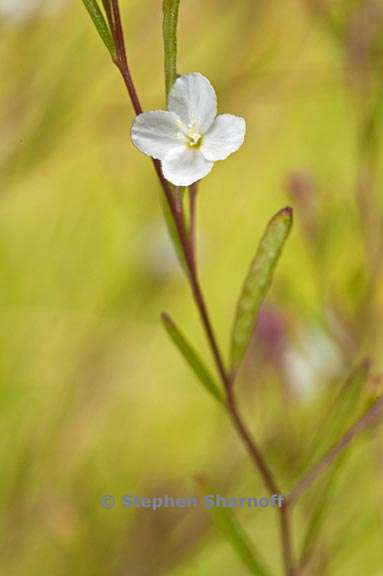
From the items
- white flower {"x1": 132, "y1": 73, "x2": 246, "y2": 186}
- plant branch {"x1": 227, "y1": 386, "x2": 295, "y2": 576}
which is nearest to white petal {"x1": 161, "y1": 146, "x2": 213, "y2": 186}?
white flower {"x1": 132, "y1": 73, "x2": 246, "y2": 186}

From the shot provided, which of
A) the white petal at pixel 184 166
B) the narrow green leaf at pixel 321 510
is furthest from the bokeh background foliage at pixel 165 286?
the white petal at pixel 184 166

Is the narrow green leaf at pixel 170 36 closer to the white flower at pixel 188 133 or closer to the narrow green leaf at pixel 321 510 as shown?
the white flower at pixel 188 133

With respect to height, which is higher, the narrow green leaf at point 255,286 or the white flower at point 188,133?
the white flower at point 188,133

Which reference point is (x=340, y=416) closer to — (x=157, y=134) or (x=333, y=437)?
(x=333, y=437)

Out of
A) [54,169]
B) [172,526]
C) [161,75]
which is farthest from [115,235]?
[172,526]

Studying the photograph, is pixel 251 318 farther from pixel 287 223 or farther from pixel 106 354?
pixel 106 354

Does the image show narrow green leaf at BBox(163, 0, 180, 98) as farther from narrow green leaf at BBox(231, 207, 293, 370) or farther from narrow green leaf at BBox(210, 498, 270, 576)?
narrow green leaf at BBox(210, 498, 270, 576)
